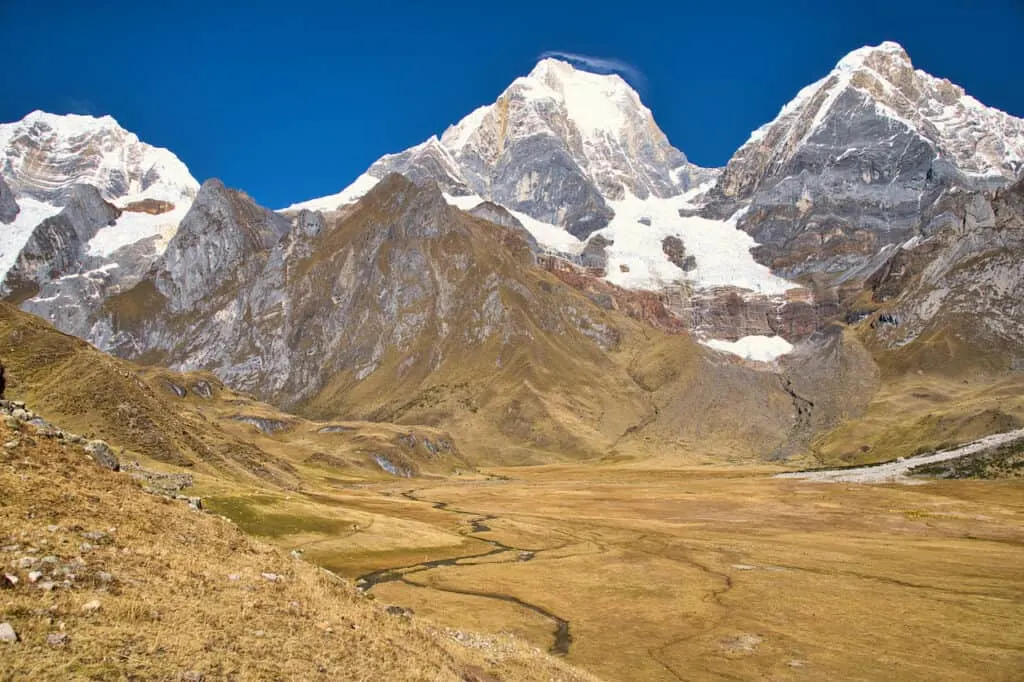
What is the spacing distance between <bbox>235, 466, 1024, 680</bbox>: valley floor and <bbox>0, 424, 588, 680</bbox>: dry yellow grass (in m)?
17.0

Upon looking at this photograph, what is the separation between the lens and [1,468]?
81.6 feet

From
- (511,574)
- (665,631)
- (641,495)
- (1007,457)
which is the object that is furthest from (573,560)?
(1007,457)

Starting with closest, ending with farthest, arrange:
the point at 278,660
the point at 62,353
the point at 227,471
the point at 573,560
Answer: the point at 278,660
the point at 573,560
the point at 62,353
the point at 227,471

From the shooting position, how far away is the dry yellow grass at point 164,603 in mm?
18453

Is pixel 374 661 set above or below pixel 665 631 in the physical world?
above

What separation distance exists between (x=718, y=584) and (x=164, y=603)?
5360 centimetres

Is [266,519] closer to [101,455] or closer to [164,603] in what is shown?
[101,455]

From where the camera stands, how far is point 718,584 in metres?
64.6

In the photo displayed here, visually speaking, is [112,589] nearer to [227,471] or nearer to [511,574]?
[511,574]

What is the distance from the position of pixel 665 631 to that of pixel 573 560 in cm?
2851

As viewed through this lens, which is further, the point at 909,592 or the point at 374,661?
the point at 909,592

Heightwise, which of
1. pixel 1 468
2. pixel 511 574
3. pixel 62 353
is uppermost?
pixel 62 353

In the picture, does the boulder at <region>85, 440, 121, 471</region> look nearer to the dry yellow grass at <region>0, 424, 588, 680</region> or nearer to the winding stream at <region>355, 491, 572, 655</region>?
the dry yellow grass at <region>0, 424, 588, 680</region>

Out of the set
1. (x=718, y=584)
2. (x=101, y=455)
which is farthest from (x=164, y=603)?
(x=718, y=584)
